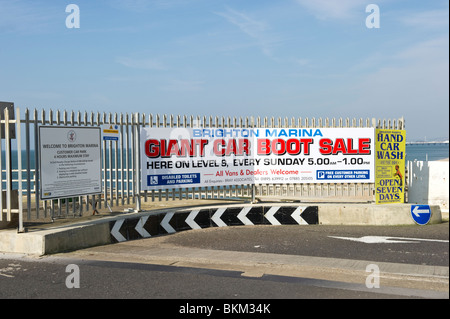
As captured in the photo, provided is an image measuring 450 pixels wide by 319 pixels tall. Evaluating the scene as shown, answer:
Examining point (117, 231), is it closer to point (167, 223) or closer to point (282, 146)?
point (167, 223)

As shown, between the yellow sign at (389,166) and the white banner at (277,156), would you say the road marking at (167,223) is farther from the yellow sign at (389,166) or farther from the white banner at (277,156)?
the yellow sign at (389,166)

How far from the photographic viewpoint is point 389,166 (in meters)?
14.1

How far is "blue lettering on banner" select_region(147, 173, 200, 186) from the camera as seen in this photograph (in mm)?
12680

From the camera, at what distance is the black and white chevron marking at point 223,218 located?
11883 millimetres

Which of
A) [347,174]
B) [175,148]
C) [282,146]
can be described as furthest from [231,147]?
[347,174]

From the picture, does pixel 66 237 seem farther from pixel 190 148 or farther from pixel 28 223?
pixel 190 148

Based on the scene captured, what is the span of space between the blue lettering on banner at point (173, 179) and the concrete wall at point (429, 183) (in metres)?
6.34

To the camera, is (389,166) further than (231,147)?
Yes

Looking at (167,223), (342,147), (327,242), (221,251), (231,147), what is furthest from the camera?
(342,147)

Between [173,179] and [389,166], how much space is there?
6.22m
